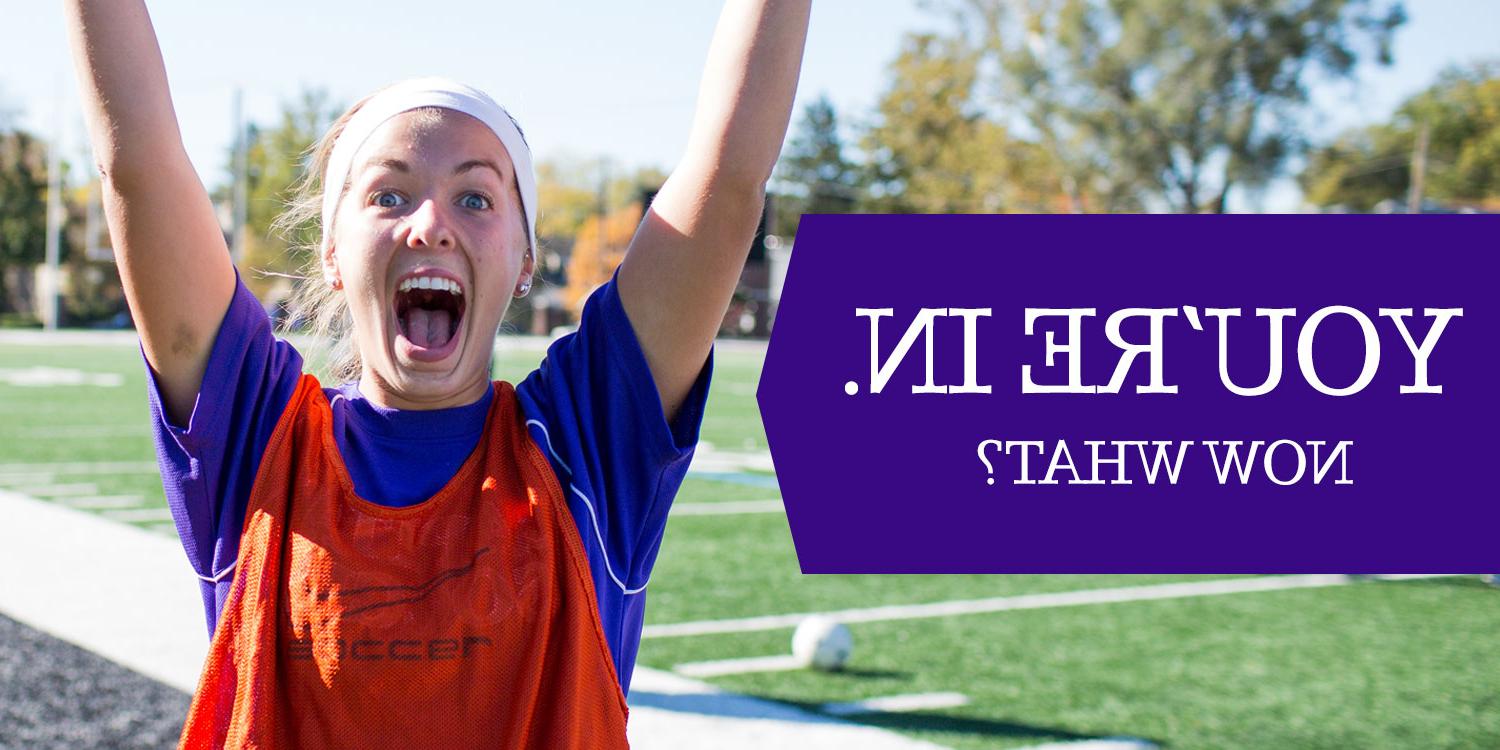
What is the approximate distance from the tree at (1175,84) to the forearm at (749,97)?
3976 cm

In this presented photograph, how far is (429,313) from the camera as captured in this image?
184 cm

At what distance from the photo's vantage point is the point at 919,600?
746 centimetres

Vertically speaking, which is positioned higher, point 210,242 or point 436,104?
point 436,104

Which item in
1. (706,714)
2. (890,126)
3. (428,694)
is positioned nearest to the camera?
(428,694)

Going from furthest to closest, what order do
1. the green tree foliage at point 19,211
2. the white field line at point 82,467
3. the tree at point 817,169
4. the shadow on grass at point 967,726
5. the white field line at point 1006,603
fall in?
the tree at point 817,169 → the green tree foliage at point 19,211 → the white field line at point 82,467 → the white field line at point 1006,603 → the shadow on grass at point 967,726

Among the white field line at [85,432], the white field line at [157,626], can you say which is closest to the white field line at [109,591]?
the white field line at [157,626]

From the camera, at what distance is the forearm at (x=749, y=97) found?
1.72 metres

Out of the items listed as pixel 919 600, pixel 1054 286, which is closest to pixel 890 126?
pixel 919 600

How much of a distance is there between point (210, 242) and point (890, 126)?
63.4 metres

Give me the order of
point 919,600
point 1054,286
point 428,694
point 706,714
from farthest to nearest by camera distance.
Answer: point 919,600 < point 706,714 < point 1054,286 < point 428,694

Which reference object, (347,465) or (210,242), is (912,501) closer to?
(347,465)

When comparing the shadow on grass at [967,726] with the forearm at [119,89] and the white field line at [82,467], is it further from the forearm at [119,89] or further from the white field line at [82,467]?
the white field line at [82,467]

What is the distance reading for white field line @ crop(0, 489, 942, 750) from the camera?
15.0ft

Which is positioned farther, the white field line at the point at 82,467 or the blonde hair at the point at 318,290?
the white field line at the point at 82,467
